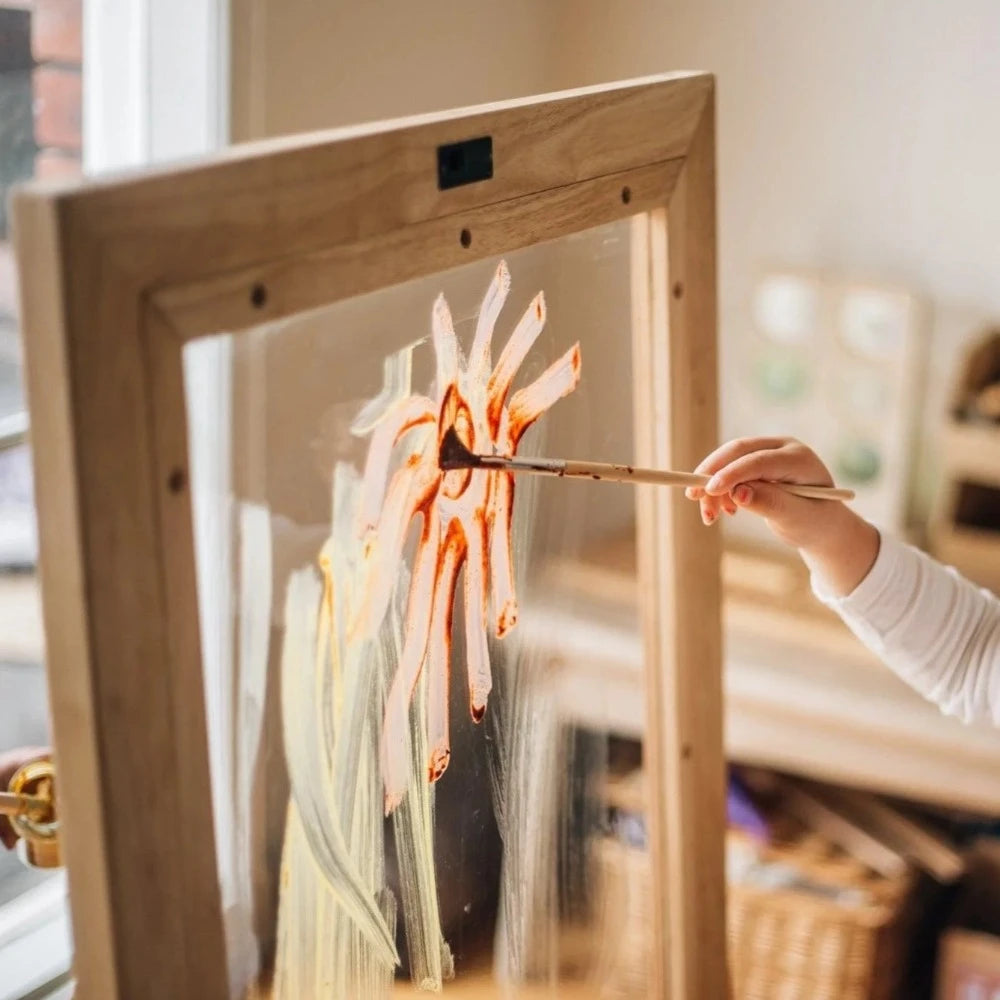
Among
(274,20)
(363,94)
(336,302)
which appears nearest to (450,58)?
(363,94)

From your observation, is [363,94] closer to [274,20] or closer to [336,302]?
[274,20]

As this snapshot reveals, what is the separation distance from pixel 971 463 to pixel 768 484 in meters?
0.82

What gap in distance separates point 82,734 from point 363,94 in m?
1.03

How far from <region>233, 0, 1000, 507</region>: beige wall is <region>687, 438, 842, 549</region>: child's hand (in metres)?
0.77

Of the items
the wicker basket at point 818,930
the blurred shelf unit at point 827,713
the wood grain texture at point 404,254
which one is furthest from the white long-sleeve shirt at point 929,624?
the wicker basket at point 818,930

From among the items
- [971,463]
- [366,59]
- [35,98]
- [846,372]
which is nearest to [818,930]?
[971,463]

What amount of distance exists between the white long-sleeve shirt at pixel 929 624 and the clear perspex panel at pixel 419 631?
0.19 meters

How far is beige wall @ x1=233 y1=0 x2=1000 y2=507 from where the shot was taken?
172 centimetres

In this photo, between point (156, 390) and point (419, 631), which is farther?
point (419, 631)

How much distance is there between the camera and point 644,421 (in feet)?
3.20

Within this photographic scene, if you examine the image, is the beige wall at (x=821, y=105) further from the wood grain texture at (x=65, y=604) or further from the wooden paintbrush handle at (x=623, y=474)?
the wood grain texture at (x=65, y=604)

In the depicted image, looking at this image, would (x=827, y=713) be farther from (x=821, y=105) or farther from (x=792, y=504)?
(x=821, y=105)

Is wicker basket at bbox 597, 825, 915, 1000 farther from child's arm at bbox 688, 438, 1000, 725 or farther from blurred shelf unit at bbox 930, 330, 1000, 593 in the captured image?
child's arm at bbox 688, 438, 1000, 725

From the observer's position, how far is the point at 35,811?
0.80 metres
